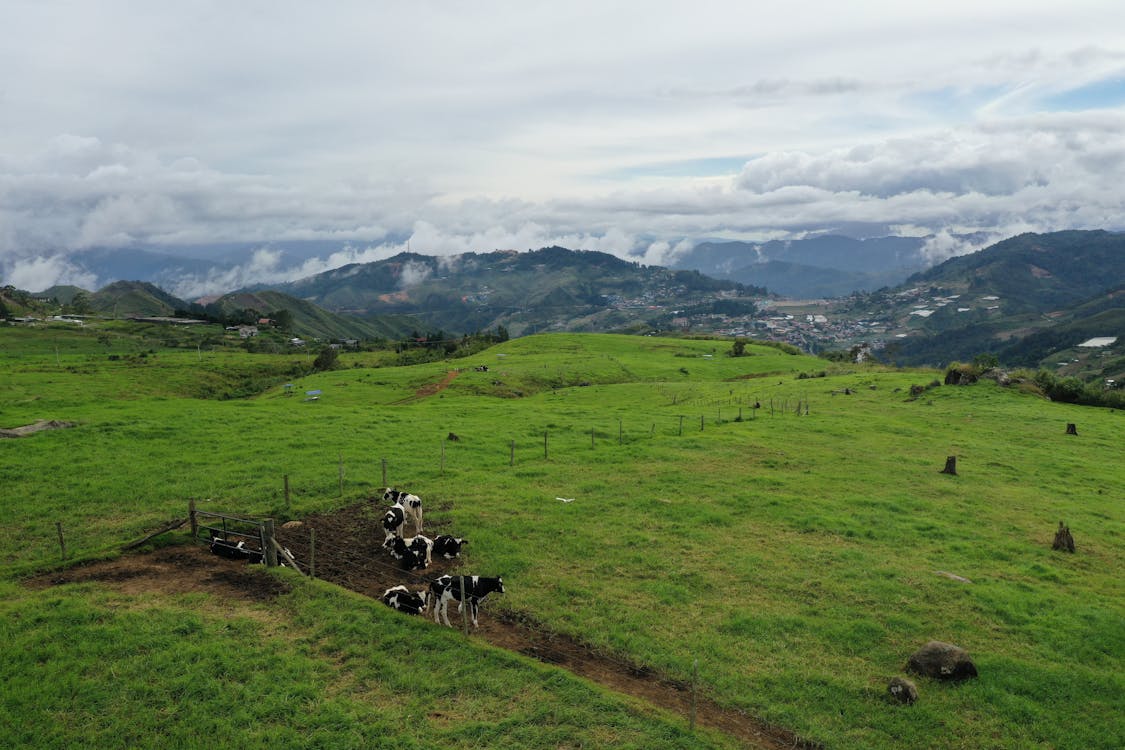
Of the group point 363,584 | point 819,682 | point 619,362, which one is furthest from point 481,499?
point 619,362

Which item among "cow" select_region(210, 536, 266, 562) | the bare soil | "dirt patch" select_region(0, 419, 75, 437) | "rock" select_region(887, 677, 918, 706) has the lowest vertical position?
"rock" select_region(887, 677, 918, 706)

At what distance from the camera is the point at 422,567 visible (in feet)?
70.8

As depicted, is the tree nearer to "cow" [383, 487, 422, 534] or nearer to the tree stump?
"cow" [383, 487, 422, 534]

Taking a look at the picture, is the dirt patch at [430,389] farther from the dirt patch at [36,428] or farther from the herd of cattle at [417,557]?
the herd of cattle at [417,557]

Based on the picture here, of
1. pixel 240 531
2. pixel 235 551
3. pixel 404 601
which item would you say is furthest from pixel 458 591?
pixel 240 531

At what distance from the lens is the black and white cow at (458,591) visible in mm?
18000

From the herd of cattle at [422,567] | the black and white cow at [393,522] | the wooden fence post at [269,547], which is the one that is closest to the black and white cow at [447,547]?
the herd of cattle at [422,567]

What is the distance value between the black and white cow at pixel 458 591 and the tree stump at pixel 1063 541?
23463 millimetres

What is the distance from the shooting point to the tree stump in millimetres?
24656

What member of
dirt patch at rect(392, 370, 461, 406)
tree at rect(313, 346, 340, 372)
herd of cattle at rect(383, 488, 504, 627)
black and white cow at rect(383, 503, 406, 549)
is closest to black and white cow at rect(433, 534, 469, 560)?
herd of cattle at rect(383, 488, 504, 627)

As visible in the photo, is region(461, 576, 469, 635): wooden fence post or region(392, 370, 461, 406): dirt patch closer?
region(461, 576, 469, 635): wooden fence post

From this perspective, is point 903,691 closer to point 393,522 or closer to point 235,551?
point 393,522

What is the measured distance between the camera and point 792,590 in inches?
808

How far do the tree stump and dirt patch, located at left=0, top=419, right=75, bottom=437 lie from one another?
54.2 m
